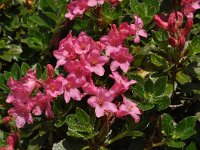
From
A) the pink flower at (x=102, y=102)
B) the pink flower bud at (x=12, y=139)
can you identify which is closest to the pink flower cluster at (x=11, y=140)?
the pink flower bud at (x=12, y=139)

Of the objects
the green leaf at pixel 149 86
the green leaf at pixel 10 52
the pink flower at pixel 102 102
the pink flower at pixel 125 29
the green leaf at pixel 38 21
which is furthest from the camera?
the green leaf at pixel 10 52

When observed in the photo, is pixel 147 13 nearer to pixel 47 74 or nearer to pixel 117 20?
pixel 117 20

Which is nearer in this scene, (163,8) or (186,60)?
(186,60)

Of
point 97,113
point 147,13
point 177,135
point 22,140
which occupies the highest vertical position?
point 147,13

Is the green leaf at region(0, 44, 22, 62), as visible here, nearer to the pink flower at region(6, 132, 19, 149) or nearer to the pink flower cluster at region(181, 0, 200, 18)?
the pink flower at region(6, 132, 19, 149)

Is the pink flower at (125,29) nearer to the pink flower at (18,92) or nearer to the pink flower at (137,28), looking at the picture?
the pink flower at (137,28)

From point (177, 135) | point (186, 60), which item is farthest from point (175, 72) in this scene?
point (177, 135)

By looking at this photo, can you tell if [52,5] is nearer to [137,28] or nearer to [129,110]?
[137,28]
